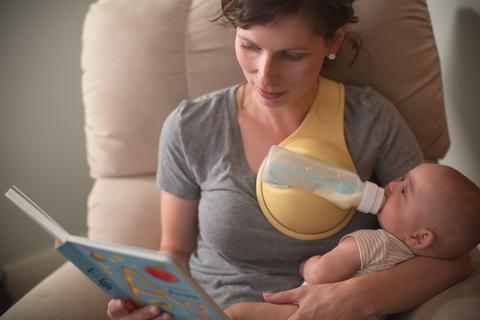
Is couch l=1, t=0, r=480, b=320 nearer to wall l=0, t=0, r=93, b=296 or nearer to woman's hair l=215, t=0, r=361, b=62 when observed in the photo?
woman's hair l=215, t=0, r=361, b=62

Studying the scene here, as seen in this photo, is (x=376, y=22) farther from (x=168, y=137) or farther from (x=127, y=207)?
(x=127, y=207)

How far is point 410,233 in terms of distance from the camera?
991 mm

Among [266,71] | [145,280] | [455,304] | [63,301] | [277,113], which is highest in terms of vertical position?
[266,71]

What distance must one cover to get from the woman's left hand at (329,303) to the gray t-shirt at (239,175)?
13cm

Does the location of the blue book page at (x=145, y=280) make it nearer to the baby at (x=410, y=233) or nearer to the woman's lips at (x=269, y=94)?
the baby at (x=410, y=233)

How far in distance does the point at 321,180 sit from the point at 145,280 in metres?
0.43

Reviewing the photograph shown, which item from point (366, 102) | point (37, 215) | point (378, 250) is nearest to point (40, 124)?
point (37, 215)

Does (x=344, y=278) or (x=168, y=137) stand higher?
(x=168, y=137)

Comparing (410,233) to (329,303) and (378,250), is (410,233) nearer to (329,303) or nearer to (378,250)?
(378,250)

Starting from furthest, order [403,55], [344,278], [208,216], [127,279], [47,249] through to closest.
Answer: [47,249]
[403,55]
[208,216]
[344,278]
[127,279]

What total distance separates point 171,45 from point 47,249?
48.9 inches

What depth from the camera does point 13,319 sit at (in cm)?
103

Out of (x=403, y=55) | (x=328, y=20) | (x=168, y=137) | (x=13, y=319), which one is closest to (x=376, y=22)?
(x=403, y=55)

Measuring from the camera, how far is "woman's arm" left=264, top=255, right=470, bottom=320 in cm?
97
